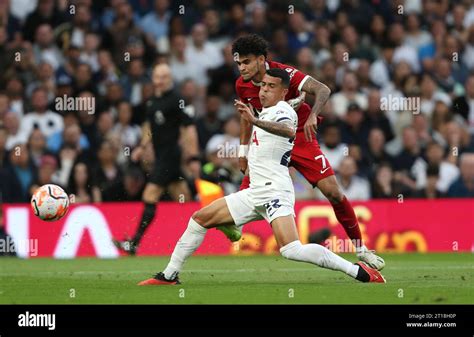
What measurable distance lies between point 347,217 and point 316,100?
51.8 inches

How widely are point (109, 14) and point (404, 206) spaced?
6.56 meters

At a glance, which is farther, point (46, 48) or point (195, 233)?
point (46, 48)

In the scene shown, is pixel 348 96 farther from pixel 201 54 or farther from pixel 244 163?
pixel 244 163

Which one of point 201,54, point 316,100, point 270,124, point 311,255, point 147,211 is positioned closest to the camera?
point 270,124

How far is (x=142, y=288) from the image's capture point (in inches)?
413

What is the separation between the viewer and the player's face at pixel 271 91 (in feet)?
33.2

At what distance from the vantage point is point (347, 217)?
11.5 m

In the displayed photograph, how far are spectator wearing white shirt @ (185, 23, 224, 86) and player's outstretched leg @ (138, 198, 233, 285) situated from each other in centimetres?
851

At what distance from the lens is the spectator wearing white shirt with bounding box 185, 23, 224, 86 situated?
1898cm

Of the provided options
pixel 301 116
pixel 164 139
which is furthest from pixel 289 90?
pixel 164 139

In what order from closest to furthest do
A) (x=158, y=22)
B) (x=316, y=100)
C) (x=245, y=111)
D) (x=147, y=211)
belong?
(x=245, y=111) < (x=316, y=100) < (x=147, y=211) < (x=158, y=22)

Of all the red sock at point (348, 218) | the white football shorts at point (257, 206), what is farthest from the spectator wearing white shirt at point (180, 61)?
the white football shorts at point (257, 206)

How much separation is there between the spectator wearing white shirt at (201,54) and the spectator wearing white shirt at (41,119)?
2.60m

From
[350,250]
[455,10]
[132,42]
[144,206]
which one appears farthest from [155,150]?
[455,10]
